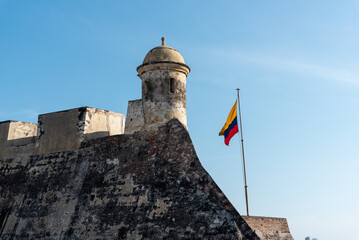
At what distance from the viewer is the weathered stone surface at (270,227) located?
13.7 meters

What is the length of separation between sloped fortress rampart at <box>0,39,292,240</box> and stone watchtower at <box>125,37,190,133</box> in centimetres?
3

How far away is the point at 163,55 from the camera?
12406 mm

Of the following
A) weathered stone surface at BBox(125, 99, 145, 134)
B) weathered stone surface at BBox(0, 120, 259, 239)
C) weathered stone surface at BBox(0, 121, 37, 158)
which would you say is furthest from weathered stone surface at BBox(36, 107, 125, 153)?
weathered stone surface at BBox(125, 99, 145, 134)

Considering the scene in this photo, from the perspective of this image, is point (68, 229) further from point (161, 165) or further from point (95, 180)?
point (161, 165)

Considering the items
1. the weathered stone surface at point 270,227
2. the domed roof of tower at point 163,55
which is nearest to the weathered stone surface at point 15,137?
the domed roof of tower at point 163,55

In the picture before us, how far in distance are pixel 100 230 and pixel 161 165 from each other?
2.00 metres

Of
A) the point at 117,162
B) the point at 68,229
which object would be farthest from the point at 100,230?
the point at 117,162

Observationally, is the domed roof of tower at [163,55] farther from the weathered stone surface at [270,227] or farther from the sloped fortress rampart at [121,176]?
the weathered stone surface at [270,227]

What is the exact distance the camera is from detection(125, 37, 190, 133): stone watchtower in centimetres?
1213

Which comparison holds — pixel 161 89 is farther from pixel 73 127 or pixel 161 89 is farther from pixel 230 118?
pixel 230 118

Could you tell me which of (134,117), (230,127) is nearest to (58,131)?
(134,117)

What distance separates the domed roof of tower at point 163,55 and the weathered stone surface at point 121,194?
182cm

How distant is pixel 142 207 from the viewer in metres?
10.8

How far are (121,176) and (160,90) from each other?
236 centimetres
